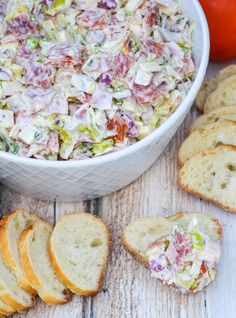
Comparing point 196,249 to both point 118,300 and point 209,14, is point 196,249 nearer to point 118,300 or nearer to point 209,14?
point 118,300

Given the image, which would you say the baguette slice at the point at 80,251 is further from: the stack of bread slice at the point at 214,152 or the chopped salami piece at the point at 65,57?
the chopped salami piece at the point at 65,57

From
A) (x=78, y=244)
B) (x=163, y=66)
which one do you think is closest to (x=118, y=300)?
(x=78, y=244)

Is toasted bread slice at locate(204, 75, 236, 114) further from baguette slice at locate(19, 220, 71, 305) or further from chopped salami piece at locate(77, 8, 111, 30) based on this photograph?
baguette slice at locate(19, 220, 71, 305)

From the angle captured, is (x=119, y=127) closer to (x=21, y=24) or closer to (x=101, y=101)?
(x=101, y=101)

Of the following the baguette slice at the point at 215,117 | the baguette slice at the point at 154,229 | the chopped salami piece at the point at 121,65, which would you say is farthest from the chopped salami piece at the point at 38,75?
the baguette slice at the point at 215,117

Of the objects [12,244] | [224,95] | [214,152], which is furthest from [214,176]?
[12,244]

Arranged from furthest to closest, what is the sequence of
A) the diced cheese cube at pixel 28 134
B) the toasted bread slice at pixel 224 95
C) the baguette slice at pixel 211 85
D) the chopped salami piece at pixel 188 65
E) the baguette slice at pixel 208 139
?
the baguette slice at pixel 211 85, the toasted bread slice at pixel 224 95, the baguette slice at pixel 208 139, the chopped salami piece at pixel 188 65, the diced cheese cube at pixel 28 134

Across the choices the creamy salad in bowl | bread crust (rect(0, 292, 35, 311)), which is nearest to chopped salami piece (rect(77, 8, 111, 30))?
the creamy salad in bowl
